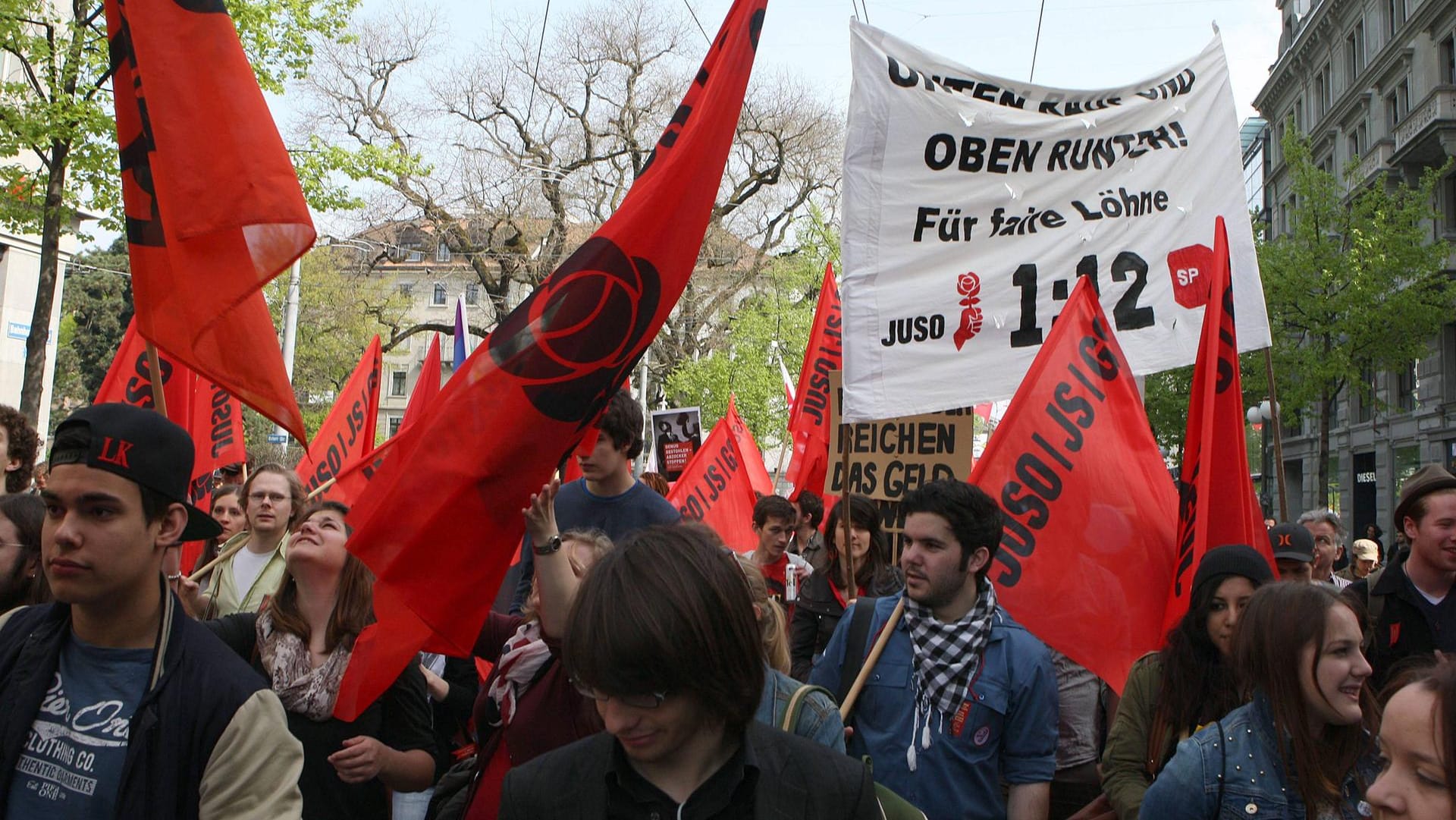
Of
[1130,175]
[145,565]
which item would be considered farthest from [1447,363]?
[145,565]

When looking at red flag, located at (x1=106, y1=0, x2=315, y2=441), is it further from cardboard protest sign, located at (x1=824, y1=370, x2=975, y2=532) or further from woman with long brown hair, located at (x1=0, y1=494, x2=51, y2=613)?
cardboard protest sign, located at (x1=824, y1=370, x2=975, y2=532)

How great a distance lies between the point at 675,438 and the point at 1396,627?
411 inches

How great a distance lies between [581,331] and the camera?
12.6 ft

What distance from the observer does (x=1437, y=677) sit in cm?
194

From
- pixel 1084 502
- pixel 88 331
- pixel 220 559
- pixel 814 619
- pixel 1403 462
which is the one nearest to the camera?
pixel 1084 502

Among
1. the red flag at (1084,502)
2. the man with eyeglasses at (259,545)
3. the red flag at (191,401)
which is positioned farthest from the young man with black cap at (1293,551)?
the red flag at (191,401)

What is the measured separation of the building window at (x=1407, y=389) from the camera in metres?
34.9

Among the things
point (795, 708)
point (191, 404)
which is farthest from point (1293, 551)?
point (191, 404)

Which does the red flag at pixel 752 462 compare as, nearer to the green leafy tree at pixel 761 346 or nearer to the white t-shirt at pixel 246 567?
the white t-shirt at pixel 246 567

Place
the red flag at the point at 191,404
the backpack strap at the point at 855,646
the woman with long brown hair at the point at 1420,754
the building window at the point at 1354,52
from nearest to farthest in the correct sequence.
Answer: the woman with long brown hair at the point at 1420,754 < the backpack strap at the point at 855,646 < the red flag at the point at 191,404 < the building window at the point at 1354,52

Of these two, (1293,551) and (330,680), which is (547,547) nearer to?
(330,680)

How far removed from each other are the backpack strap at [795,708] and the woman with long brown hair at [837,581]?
2418 millimetres

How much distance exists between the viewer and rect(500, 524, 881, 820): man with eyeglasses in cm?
197

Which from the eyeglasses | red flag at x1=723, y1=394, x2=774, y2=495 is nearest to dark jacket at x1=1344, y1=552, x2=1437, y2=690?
the eyeglasses
